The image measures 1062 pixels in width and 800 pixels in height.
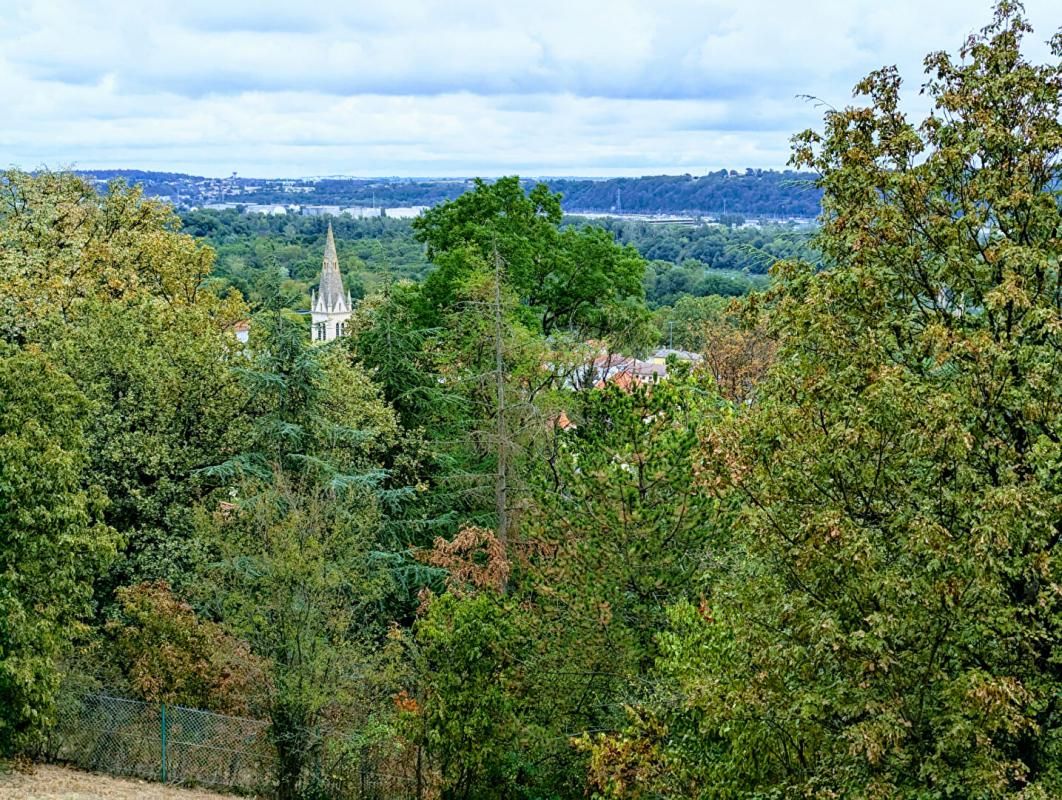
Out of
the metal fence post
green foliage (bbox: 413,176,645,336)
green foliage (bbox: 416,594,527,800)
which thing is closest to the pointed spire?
green foliage (bbox: 413,176,645,336)

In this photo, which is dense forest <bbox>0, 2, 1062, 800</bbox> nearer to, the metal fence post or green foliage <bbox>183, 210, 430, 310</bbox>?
the metal fence post

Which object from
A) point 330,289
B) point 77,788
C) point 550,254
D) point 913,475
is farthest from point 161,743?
point 330,289

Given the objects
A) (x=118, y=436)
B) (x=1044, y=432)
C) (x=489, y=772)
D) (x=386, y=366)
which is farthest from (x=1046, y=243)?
(x=386, y=366)

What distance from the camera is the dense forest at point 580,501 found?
28.7 feet

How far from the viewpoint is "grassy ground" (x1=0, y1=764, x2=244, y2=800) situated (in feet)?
51.2

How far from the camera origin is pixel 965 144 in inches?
373

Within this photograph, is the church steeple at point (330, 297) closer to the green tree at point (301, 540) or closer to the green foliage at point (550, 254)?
the green foliage at point (550, 254)

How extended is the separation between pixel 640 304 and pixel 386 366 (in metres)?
10.1

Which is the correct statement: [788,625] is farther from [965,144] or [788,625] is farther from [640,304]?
[640,304]

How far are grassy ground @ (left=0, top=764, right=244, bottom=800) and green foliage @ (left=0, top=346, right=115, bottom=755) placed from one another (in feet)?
1.97

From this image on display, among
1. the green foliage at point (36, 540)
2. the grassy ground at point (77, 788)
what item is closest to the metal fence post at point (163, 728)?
the grassy ground at point (77, 788)

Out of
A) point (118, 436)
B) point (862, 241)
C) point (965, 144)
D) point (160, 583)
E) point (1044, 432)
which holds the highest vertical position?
point (965, 144)

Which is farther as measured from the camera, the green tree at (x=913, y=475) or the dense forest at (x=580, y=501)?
the dense forest at (x=580, y=501)

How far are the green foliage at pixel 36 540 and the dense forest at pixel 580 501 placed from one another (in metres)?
0.06
